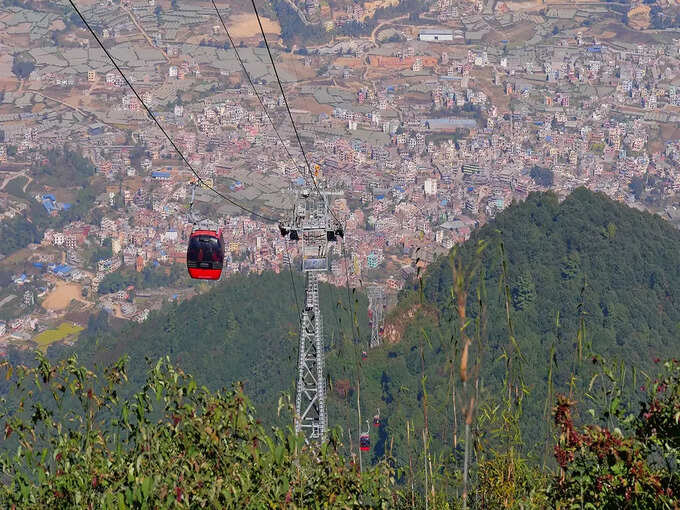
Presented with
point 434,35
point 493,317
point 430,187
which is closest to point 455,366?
point 493,317

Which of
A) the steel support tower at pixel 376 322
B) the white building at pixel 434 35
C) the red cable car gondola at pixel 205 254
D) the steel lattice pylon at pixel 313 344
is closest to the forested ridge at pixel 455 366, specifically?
the steel support tower at pixel 376 322

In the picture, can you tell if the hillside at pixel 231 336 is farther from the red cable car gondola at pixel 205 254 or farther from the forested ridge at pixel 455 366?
the red cable car gondola at pixel 205 254

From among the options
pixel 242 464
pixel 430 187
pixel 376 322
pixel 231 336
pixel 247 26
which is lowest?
pixel 430 187

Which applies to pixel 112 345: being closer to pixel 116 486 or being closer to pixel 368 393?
pixel 368 393

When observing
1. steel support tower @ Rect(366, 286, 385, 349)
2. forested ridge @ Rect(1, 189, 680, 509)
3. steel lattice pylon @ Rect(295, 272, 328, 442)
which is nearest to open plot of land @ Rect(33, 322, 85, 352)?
forested ridge @ Rect(1, 189, 680, 509)

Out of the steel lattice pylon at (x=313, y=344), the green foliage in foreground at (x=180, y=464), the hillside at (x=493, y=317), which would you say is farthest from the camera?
the hillside at (x=493, y=317)

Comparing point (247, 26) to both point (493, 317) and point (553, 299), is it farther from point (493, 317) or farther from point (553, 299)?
point (493, 317)

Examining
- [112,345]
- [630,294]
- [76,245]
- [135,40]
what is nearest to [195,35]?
[135,40]
